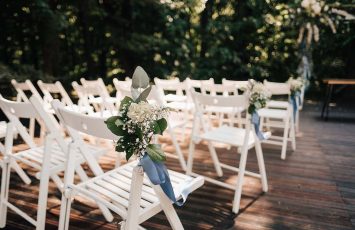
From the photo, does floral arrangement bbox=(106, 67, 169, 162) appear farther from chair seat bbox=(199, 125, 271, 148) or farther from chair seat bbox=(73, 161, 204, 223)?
chair seat bbox=(199, 125, 271, 148)

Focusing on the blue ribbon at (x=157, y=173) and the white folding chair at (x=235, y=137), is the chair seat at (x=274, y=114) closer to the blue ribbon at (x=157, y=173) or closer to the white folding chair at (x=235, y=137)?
the white folding chair at (x=235, y=137)

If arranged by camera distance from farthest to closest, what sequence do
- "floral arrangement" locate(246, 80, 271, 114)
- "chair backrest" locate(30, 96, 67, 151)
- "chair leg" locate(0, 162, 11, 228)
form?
1. "floral arrangement" locate(246, 80, 271, 114)
2. "chair leg" locate(0, 162, 11, 228)
3. "chair backrest" locate(30, 96, 67, 151)

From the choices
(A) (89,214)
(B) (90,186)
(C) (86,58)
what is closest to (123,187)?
(B) (90,186)

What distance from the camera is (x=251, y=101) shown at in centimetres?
252

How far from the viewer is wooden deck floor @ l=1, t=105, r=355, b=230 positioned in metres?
2.34

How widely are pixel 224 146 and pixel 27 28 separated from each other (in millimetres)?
6662

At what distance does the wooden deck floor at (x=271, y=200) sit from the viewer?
7.67 ft

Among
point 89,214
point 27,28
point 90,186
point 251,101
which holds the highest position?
point 27,28

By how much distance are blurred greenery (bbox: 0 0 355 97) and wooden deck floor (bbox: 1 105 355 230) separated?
5063 mm

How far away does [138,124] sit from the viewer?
1304 millimetres

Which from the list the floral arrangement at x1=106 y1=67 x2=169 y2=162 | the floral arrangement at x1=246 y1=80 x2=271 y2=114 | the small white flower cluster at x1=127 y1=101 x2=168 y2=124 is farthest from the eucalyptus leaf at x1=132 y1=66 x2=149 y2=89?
the floral arrangement at x1=246 y1=80 x2=271 y2=114

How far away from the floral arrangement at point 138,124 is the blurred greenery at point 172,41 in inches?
250

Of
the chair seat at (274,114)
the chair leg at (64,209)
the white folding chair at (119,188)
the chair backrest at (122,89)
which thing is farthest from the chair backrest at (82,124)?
the chair seat at (274,114)

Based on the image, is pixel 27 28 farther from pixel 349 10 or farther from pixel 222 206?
pixel 349 10
